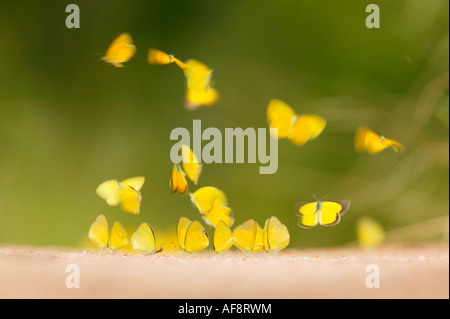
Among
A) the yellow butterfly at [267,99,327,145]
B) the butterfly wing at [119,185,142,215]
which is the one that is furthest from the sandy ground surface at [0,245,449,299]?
the yellow butterfly at [267,99,327,145]

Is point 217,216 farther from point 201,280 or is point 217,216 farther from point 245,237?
point 201,280

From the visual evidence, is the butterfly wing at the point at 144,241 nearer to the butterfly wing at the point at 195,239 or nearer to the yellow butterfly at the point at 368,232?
the butterfly wing at the point at 195,239

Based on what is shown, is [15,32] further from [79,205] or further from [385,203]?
[385,203]

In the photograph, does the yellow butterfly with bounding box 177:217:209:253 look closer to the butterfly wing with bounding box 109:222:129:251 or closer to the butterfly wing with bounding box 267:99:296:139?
the butterfly wing with bounding box 109:222:129:251

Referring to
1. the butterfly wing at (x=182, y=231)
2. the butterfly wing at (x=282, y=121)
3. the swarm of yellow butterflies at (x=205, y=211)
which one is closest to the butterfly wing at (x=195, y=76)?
the swarm of yellow butterflies at (x=205, y=211)

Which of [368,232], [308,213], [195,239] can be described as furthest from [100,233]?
[368,232]

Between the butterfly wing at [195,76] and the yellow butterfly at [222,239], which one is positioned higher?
the butterfly wing at [195,76]
